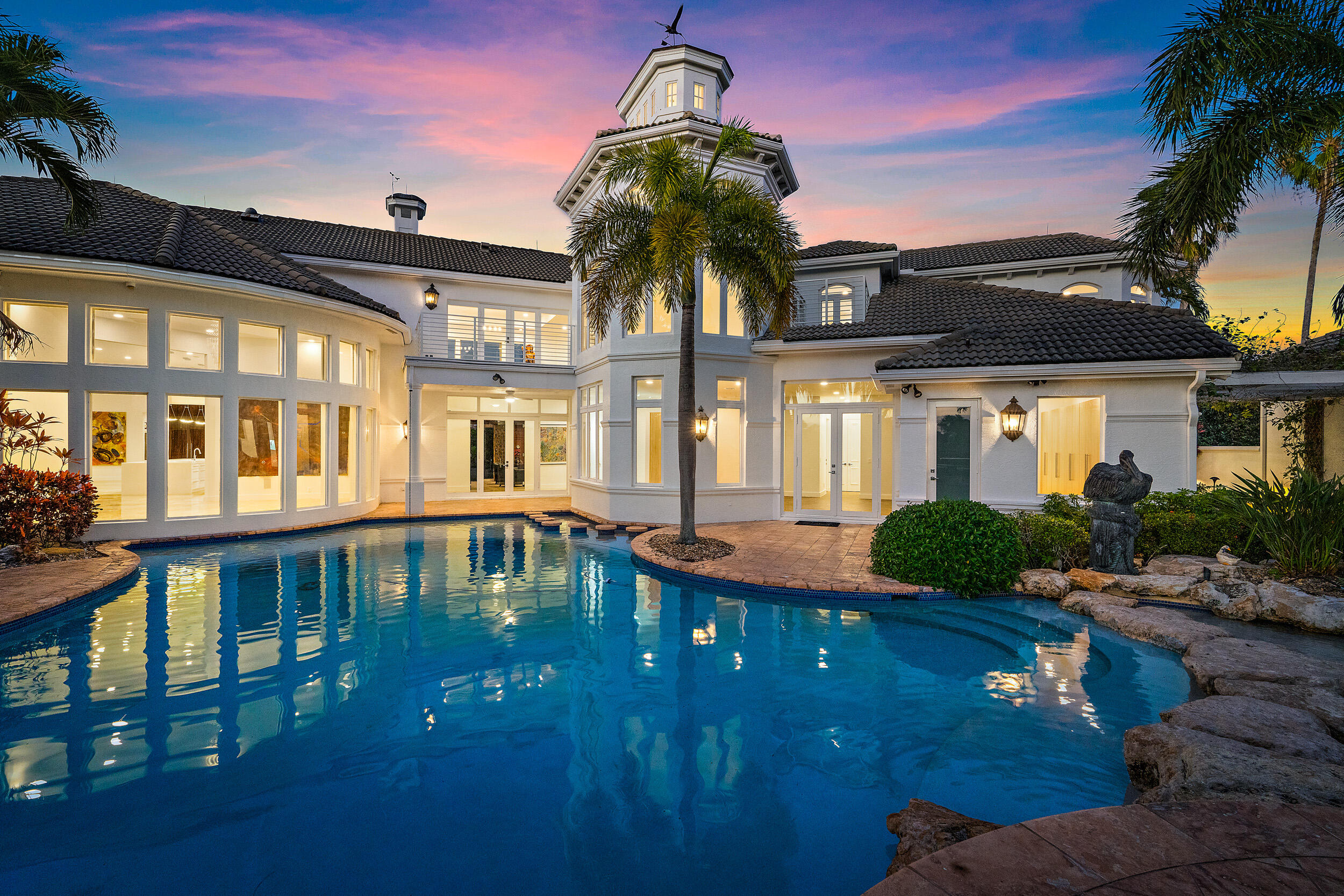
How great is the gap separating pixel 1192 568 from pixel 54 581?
50.4 feet

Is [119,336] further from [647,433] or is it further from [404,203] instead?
[404,203]

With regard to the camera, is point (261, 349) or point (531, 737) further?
point (261, 349)

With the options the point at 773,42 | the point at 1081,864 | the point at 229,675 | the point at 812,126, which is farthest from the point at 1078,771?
the point at 812,126

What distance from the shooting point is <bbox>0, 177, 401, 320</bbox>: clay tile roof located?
1035cm

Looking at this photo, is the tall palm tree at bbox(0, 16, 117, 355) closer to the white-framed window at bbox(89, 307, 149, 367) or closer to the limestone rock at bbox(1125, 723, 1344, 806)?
the white-framed window at bbox(89, 307, 149, 367)

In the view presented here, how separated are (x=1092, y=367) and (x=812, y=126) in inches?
380

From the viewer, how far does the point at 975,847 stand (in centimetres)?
230

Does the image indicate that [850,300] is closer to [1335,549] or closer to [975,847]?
[1335,549]

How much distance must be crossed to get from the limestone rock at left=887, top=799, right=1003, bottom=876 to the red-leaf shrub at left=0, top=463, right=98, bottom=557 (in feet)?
41.3

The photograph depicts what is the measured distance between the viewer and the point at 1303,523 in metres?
7.09

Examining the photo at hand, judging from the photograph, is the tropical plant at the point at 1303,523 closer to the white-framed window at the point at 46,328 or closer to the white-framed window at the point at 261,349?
the white-framed window at the point at 261,349

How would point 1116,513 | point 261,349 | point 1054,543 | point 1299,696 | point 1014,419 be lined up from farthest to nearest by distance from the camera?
1. point 261,349
2. point 1014,419
3. point 1054,543
4. point 1116,513
5. point 1299,696

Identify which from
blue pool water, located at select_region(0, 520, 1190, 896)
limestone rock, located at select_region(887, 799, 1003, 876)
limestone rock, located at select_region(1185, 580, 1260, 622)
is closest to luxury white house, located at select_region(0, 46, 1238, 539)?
limestone rock, located at select_region(1185, 580, 1260, 622)

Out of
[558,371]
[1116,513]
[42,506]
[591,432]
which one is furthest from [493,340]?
[1116,513]
